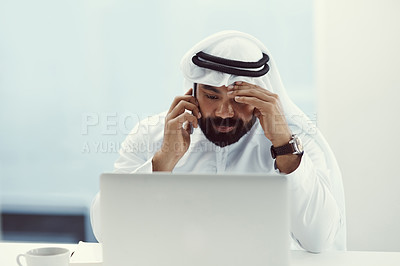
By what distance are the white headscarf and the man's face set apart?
0.19 feet

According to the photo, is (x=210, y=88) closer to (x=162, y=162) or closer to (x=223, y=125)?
(x=223, y=125)

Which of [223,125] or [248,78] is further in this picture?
[223,125]

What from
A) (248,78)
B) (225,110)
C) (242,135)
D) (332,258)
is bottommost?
(332,258)

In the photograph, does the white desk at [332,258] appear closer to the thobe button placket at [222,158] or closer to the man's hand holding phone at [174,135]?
the man's hand holding phone at [174,135]

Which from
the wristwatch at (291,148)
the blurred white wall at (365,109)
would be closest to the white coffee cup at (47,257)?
the wristwatch at (291,148)

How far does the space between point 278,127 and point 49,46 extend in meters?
2.25

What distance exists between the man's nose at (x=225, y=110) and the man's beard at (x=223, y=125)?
0.03 m

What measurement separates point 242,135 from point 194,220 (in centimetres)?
115

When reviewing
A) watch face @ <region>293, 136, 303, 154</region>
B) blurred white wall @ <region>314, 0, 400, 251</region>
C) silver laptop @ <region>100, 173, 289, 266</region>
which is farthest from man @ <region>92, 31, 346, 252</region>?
blurred white wall @ <region>314, 0, 400, 251</region>

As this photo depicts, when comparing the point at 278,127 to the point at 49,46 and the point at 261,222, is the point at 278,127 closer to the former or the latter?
the point at 261,222

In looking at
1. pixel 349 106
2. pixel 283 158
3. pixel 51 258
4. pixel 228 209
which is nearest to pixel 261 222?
pixel 228 209

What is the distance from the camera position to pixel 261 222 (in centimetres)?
92

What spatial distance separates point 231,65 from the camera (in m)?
1.90

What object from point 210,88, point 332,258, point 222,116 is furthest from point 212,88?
point 332,258
